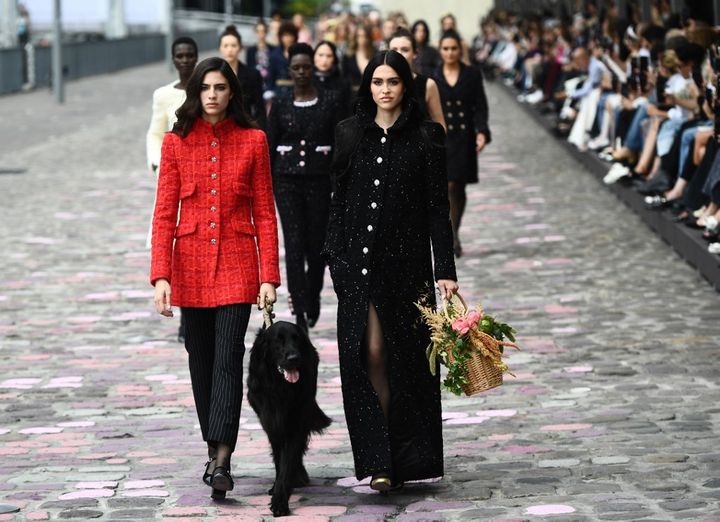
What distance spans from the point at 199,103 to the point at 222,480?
1.56 meters

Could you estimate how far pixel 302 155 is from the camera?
11.0 m

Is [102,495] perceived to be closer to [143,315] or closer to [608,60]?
[143,315]

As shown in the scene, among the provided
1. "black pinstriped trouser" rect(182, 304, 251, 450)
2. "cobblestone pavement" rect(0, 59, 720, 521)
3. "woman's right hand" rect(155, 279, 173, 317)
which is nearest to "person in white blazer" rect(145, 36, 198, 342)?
"cobblestone pavement" rect(0, 59, 720, 521)

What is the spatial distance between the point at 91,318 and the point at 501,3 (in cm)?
6142

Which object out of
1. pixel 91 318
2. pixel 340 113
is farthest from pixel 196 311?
pixel 91 318

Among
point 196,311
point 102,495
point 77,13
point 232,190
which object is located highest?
point 232,190

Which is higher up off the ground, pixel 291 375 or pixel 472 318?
pixel 472 318

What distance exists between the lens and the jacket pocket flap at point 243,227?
291 inches

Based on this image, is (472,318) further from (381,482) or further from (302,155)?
(302,155)

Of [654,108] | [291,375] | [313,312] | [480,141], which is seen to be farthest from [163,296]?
[654,108]

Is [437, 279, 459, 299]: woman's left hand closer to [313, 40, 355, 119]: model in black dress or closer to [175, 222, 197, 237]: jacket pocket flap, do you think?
[175, 222, 197, 237]: jacket pocket flap

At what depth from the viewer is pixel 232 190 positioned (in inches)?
290

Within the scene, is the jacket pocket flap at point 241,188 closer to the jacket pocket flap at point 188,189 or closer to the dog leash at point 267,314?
the jacket pocket flap at point 188,189

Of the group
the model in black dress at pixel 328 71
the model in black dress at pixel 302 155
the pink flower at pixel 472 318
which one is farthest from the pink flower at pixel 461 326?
the model in black dress at pixel 328 71
